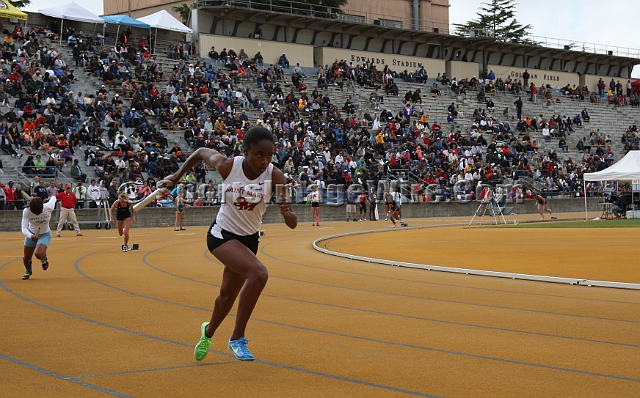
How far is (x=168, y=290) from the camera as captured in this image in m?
12.8

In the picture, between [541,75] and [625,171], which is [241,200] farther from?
[541,75]

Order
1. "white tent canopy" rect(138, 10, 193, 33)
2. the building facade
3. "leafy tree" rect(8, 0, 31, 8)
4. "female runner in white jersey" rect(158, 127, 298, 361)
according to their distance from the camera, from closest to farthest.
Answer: "female runner in white jersey" rect(158, 127, 298, 361), "white tent canopy" rect(138, 10, 193, 33), "leafy tree" rect(8, 0, 31, 8), the building facade

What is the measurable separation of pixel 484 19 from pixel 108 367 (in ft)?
306

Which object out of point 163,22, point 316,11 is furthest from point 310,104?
point 316,11

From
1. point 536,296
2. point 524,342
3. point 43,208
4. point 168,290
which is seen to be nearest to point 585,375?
point 524,342

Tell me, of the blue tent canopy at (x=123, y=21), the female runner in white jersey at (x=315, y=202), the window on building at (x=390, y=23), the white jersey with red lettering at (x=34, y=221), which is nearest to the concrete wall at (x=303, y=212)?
the female runner in white jersey at (x=315, y=202)

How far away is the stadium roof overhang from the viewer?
55.1 m

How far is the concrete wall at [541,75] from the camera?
229ft

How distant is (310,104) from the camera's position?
4766 cm

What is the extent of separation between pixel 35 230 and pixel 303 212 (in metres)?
25.9

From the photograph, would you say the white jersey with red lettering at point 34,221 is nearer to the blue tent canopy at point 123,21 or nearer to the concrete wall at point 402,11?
the blue tent canopy at point 123,21

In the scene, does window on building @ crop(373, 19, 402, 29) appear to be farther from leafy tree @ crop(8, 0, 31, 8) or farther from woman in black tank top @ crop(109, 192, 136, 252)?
woman in black tank top @ crop(109, 192, 136, 252)

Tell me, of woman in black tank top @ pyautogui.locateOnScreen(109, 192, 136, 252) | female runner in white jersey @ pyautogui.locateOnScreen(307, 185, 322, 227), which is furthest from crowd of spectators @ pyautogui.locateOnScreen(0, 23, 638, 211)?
woman in black tank top @ pyautogui.locateOnScreen(109, 192, 136, 252)

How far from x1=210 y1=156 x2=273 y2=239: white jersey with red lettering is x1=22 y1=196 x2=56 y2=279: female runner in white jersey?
837 centimetres
